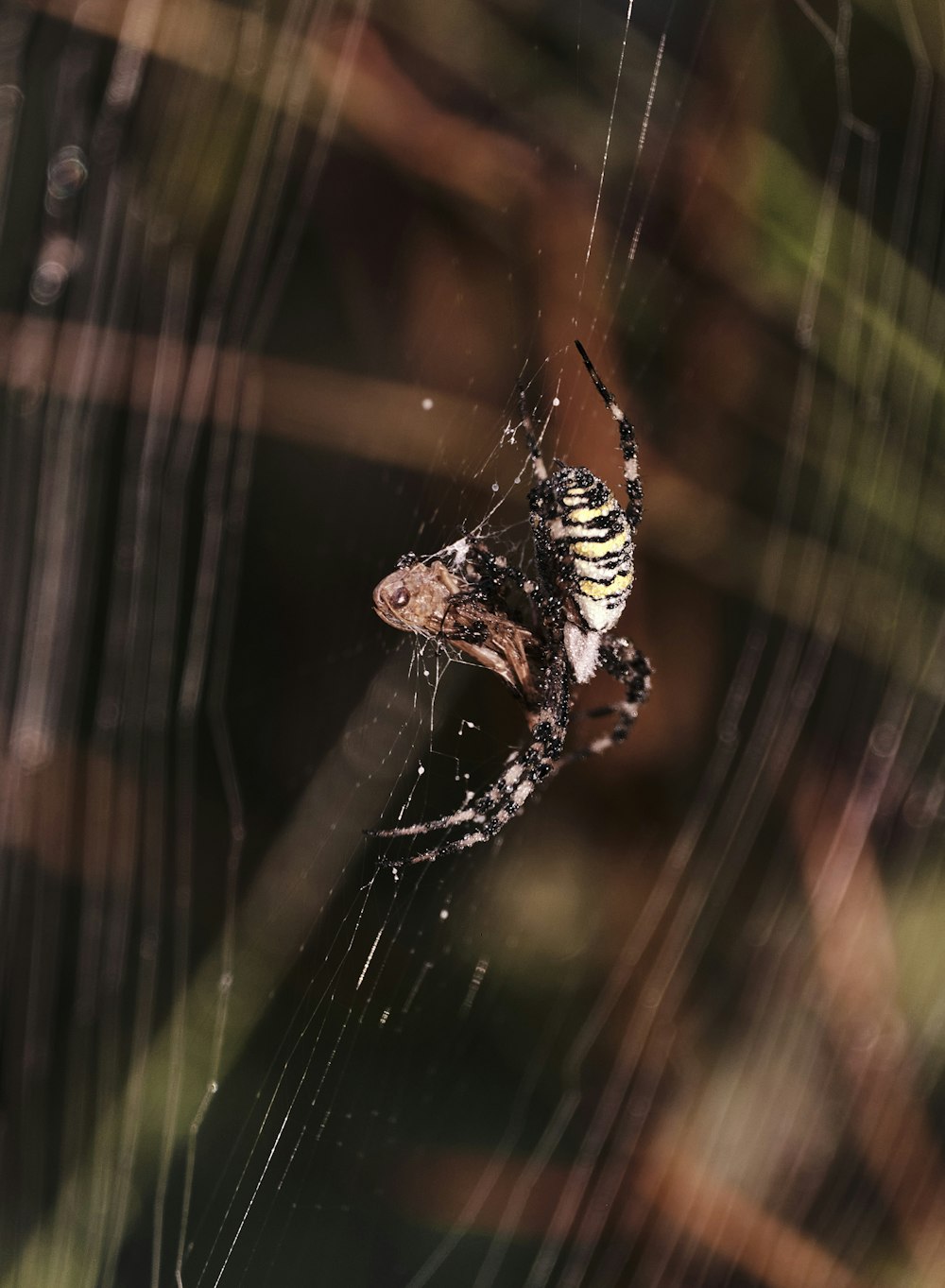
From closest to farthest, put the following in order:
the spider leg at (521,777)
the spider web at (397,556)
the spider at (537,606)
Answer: the spider at (537,606) < the spider leg at (521,777) < the spider web at (397,556)

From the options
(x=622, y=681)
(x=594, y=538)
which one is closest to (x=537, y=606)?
(x=594, y=538)

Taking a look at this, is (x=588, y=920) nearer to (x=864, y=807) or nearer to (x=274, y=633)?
(x=864, y=807)

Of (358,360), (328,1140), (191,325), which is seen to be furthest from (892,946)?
(191,325)

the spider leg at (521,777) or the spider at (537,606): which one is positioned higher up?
the spider at (537,606)

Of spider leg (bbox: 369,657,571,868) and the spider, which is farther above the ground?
the spider

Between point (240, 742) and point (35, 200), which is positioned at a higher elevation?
point (35, 200)

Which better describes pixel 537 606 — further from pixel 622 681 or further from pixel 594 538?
pixel 622 681
